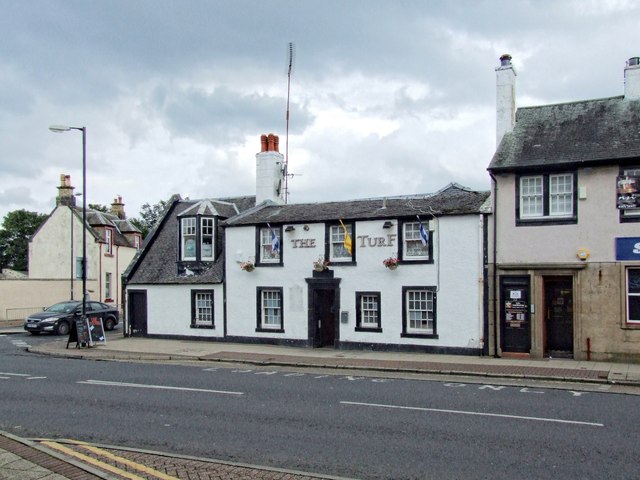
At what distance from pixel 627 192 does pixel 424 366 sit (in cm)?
818

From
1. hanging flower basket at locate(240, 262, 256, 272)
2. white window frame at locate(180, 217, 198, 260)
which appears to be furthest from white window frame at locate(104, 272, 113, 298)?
A: hanging flower basket at locate(240, 262, 256, 272)

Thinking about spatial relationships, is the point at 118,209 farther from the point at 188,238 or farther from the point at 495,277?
the point at 495,277

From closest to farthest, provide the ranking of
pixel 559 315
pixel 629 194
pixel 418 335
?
pixel 629 194 → pixel 559 315 → pixel 418 335

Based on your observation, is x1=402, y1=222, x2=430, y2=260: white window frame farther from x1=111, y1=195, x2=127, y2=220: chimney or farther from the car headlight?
x1=111, y1=195, x2=127, y2=220: chimney

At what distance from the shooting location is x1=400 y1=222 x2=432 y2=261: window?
2273cm

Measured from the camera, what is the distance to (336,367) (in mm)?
19516

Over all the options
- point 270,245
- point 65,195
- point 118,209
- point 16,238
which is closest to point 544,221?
point 270,245

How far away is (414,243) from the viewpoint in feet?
75.8

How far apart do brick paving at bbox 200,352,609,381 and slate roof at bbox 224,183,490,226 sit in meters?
5.54

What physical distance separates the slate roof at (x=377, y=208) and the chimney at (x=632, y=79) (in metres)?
5.68

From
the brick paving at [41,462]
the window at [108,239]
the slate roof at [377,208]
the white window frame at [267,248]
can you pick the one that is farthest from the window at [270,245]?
the window at [108,239]

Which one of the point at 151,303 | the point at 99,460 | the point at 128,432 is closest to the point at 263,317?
the point at 151,303

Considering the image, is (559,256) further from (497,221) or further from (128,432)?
(128,432)

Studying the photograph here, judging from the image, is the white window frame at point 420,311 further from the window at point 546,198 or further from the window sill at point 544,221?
the window at point 546,198
